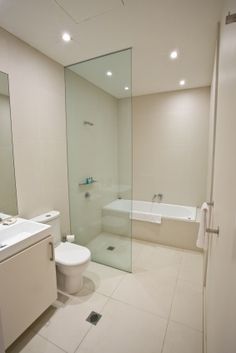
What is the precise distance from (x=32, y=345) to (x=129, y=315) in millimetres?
839

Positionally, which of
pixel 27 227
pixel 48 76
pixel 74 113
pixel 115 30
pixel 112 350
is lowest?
pixel 112 350

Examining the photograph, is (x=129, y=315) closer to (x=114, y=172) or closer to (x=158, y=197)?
(x=114, y=172)

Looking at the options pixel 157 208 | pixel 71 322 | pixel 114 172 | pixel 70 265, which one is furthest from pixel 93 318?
pixel 157 208

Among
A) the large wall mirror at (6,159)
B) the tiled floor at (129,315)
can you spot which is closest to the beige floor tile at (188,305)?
the tiled floor at (129,315)

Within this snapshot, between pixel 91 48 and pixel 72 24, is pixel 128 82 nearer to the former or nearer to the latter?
pixel 91 48

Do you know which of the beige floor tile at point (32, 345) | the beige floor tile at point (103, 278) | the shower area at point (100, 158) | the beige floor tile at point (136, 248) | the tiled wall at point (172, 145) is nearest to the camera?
the beige floor tile at point (32, 345)

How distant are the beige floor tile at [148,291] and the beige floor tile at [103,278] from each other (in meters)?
0.08

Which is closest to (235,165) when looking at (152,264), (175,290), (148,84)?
(175,290)

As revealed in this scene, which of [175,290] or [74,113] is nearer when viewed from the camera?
[175,290]

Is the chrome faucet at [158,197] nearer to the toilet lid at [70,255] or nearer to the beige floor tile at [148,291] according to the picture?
the beige floor tile at [148,291]

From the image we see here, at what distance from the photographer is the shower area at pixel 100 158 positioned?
2539 mm

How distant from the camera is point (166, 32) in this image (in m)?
1.74

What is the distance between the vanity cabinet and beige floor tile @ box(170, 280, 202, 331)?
1207 mm

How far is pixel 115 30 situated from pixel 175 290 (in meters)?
2.78
